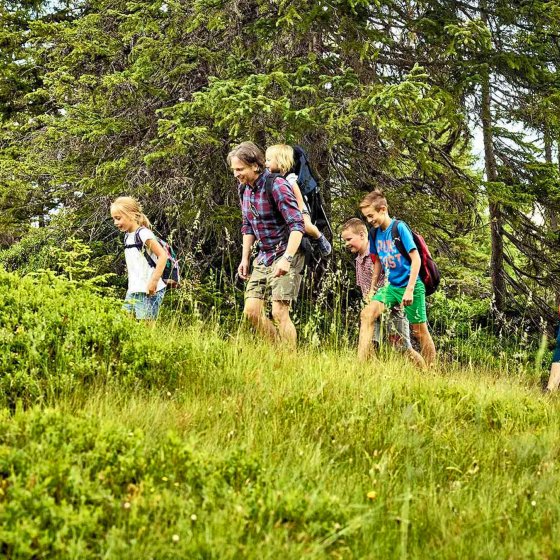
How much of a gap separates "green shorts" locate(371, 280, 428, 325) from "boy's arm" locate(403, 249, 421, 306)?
0.63 ft

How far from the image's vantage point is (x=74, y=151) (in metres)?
8.45

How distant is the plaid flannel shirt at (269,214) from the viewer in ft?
18.9

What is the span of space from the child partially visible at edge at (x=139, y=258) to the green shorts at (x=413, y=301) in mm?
2108

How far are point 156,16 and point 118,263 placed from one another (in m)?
3.39

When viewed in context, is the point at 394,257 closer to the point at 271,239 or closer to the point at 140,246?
the point at 271,239

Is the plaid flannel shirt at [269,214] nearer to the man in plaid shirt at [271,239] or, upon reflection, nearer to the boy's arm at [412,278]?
the man in plaid shirt at [271,239]

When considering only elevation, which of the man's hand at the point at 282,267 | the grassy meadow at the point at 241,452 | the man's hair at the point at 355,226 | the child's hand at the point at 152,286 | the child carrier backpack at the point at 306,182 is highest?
the child carrier backpack at the point at 306,182

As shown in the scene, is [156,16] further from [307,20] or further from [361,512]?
[361,512]

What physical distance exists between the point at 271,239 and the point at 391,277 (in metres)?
1.25

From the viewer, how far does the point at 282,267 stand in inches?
220

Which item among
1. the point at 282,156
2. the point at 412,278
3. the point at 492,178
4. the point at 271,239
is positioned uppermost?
the point at 492,178

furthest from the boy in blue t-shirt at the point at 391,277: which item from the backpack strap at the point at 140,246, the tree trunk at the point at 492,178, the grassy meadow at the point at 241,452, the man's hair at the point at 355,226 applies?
the tree trunk at the point at 492,178

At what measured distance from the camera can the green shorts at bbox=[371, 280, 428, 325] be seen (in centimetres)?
598

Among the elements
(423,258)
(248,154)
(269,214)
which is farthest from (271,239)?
(423,258)
